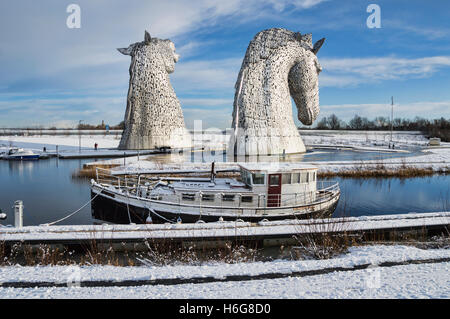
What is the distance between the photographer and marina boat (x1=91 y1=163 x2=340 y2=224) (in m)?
12.7

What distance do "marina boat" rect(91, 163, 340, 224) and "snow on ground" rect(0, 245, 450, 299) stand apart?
564 cm

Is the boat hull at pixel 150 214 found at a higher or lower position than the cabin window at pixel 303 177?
lower

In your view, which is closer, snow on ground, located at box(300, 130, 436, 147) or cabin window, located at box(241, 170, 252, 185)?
cabin window, located at box(241, 170, 252, 185)

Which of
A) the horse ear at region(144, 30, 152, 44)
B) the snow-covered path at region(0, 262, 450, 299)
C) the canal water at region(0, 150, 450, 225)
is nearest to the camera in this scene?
the snow-covered path at region(0, 262, 450, 299)

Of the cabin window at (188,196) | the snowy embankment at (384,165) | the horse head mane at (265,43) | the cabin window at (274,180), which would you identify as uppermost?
the horse head mane at (265,43)

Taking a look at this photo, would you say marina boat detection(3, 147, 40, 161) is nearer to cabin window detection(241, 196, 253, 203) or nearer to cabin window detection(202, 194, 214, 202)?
cabin window detection(202, 194, 214, 202)

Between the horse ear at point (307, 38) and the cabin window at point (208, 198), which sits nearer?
the cabin window at point (208, 198)

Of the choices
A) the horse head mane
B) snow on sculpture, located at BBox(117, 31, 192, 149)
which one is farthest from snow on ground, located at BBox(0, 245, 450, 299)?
snow on sculpture, located at BBox(117, 31, 192, 149)

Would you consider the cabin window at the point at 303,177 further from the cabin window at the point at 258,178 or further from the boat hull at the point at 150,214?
the cabin window at the point at 258,178

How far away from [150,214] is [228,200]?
2998 mm

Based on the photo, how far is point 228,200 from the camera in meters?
13.0

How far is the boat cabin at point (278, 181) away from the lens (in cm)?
1302

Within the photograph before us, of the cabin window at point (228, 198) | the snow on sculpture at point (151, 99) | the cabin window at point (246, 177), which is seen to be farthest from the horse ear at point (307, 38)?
the cabin window at point (228, 198)

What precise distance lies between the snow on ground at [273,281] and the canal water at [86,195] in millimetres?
4969
